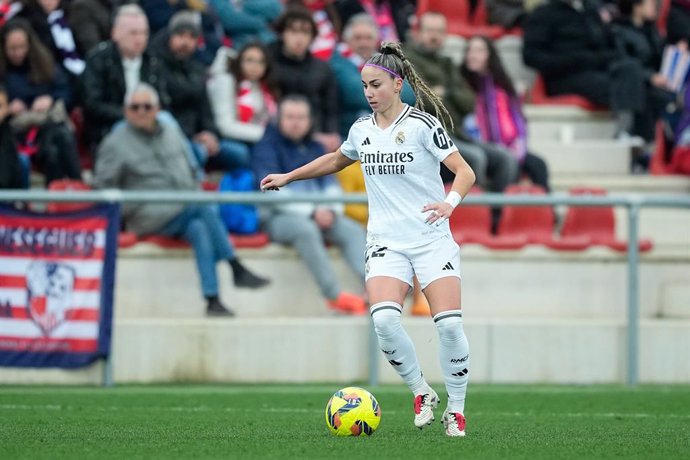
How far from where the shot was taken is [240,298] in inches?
496

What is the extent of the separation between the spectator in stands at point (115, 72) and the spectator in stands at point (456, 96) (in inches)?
106

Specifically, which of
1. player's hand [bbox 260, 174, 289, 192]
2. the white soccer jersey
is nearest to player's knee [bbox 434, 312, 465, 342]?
the white soccer jersey

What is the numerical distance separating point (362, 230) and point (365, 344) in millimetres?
974

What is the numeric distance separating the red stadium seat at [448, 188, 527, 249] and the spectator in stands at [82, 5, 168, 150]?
3039 millimetres

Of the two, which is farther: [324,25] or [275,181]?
[324,25]

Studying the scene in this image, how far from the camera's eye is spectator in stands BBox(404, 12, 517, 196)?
47.4 feet

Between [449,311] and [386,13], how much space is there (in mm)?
9264

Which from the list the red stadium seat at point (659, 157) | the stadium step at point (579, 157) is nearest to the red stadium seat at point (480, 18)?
the stadium step at point (579, 157)

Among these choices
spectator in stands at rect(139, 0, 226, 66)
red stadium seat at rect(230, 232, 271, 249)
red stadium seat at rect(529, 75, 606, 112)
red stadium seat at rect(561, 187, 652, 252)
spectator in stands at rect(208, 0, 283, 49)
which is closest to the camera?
red stadium seat at rect(230, 232, 271, 249)

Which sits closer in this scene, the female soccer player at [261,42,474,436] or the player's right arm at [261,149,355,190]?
the female soccer player at [261,42,474,436]

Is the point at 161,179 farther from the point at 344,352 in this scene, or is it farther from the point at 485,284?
the point at 485,284

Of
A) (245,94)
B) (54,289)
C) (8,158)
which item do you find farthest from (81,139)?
(54,289)

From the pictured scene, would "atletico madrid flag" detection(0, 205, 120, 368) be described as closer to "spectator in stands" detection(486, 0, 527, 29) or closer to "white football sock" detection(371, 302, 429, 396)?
"white football sock" detection(371, 302, 429, 396)

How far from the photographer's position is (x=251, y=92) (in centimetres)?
Result: 1430
